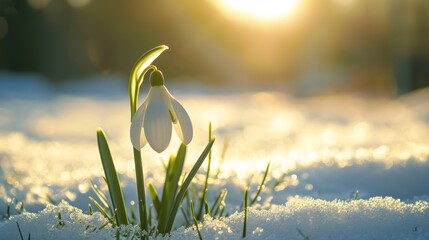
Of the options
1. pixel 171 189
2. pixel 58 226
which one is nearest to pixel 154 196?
pixel 171 189

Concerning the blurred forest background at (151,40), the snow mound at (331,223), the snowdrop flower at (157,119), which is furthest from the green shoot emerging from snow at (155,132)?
the blurred forest background at (151,40)

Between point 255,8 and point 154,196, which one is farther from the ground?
point 255,8

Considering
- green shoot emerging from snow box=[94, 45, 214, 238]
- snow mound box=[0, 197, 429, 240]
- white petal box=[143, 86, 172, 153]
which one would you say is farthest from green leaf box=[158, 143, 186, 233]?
Result: white petal box=[143, 86, 172, 153]

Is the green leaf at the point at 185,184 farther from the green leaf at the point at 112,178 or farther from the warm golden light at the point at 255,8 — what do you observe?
the warm golden light at the point at 255,8

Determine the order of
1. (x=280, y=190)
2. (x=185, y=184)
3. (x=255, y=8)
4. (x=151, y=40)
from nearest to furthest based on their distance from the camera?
(x=185, y=184), (x=280, y=190), (x=151, y=40), (x=255, y=8)

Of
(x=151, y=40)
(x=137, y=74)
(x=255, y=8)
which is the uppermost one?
(x=255, y=8)

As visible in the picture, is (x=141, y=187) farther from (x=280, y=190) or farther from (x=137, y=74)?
(x=280, y=190)

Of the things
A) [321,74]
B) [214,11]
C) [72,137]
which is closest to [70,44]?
[214,11]
